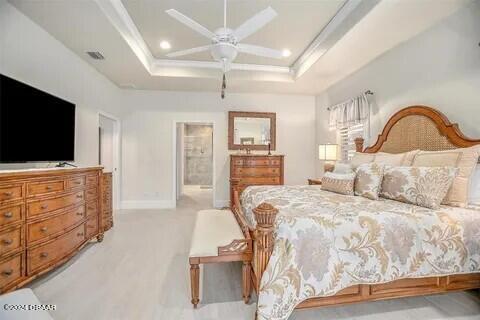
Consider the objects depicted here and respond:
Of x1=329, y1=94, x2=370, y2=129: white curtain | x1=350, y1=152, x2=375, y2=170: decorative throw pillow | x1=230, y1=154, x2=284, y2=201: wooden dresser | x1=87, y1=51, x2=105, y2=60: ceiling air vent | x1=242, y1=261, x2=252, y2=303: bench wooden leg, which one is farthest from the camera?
x1=230, y1=154, x2=284, y2=201: wooden dresser

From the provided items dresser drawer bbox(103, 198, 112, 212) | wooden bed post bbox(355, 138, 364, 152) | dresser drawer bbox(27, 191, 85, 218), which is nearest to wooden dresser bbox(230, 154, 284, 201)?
wooden bed post bbox(355, 138, 364, 152)

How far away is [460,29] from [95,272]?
15.3 ft

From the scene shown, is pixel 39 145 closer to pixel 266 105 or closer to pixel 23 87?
pixel 23 87

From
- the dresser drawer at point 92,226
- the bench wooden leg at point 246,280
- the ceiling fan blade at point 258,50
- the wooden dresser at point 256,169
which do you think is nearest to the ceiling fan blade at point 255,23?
the ceiling fan blade at point 258,50

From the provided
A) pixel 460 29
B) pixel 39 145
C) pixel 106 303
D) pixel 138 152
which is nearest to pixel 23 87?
pixel 39 145

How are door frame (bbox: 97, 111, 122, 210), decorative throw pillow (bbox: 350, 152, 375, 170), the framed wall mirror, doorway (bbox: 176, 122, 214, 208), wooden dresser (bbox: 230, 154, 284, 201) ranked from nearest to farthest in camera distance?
1. decorative throw pillow (bbox: 350, 152, 375, 170)
2. wooden dresser (bbox: 230, 154, 284, 201)
3. door frame (bbox: 97, 111, 122, 210)
4. the framed wall mirror
5. doorway (bbox: 176, 122, 214, 208)

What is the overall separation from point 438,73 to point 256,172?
333cm

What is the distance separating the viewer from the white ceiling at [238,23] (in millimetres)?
2586

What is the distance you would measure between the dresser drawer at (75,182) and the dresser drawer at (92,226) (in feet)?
1.70

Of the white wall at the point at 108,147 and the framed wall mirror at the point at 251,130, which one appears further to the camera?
the framed wall mirror at the point at 251,130

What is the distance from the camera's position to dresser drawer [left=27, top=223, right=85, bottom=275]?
2.10 m

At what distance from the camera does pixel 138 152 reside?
5613 millimetres

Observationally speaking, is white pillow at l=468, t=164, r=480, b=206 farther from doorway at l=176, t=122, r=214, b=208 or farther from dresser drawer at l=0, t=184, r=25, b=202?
doorway at l=176, t=122, r=214, b=208

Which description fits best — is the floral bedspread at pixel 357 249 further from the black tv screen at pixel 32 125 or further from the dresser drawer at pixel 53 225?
the black tv screen at pixel 32 125
